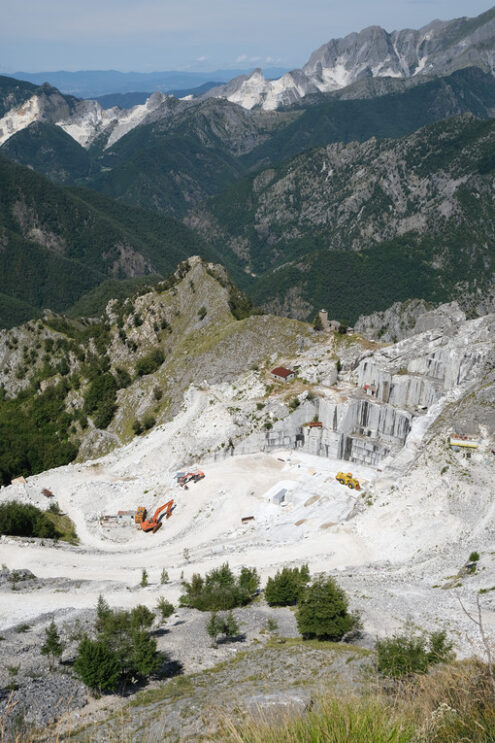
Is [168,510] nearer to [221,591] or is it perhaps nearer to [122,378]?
[221,591]

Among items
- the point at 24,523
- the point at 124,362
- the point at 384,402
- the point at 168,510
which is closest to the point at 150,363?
the point at 124,362

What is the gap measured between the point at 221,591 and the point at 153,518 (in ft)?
77.3

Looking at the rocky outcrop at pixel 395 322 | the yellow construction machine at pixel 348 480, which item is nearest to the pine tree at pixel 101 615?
the yellow construction machine at pixel 348 480

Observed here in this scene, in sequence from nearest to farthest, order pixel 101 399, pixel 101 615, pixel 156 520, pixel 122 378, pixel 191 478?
pixel 101 615 → pixel 156 520 → pixel 191 478 → pixel 101 399 → pixel 122 378

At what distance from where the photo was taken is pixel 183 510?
64.3 metres

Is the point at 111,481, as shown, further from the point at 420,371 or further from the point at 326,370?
the point at 420,371

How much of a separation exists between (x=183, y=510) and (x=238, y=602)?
77.2ft

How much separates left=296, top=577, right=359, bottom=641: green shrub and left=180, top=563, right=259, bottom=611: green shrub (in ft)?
24.5

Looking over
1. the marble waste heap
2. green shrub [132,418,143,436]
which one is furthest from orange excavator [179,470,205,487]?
green shrub [132,418,143,436]

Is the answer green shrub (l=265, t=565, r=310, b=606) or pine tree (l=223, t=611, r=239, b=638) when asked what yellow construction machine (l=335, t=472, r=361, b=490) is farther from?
pine tree (l=223, t=611, r=239, b=638)

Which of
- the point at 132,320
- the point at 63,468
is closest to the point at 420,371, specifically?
the point at 63,468

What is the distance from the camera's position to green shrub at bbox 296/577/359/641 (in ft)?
111

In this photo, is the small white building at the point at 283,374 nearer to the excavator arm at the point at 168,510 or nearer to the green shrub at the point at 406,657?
the excavator arm at the point at 168,510

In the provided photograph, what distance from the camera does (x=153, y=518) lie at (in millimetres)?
63531
